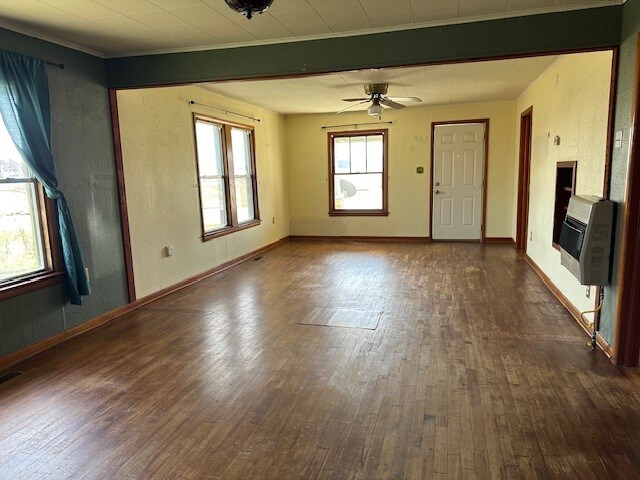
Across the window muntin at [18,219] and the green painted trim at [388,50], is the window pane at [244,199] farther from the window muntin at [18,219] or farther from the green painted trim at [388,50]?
the window muntin at [18,219]

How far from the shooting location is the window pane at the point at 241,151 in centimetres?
650

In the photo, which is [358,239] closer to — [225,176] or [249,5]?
[225,176]

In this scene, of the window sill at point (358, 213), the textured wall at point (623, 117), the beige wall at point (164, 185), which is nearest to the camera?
the textured wall at point (623, 117)

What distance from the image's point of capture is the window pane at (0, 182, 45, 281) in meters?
3.15

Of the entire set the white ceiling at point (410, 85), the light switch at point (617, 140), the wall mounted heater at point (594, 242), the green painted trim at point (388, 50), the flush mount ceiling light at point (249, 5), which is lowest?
the wall mounted heater at point (594, 242)

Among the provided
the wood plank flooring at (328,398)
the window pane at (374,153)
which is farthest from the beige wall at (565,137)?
the window pane at (374,153)

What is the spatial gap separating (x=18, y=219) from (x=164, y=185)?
1697 millimetres

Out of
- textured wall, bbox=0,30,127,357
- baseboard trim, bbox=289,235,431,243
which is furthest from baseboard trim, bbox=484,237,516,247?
textured wall, bbox=0,30,127,357

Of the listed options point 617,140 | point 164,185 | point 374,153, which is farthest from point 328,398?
point 374,153

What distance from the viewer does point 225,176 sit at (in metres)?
6.08

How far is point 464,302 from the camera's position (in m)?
4.24

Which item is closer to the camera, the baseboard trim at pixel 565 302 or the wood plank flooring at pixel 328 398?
the wood plank flooring at pixel 328 398

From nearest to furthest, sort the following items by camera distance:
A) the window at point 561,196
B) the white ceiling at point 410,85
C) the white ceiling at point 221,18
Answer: the white ceiling at point 221,18 < the window at point 561,196 < the white ceiling at point 410,85

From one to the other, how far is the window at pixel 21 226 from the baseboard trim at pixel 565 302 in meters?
4.13
